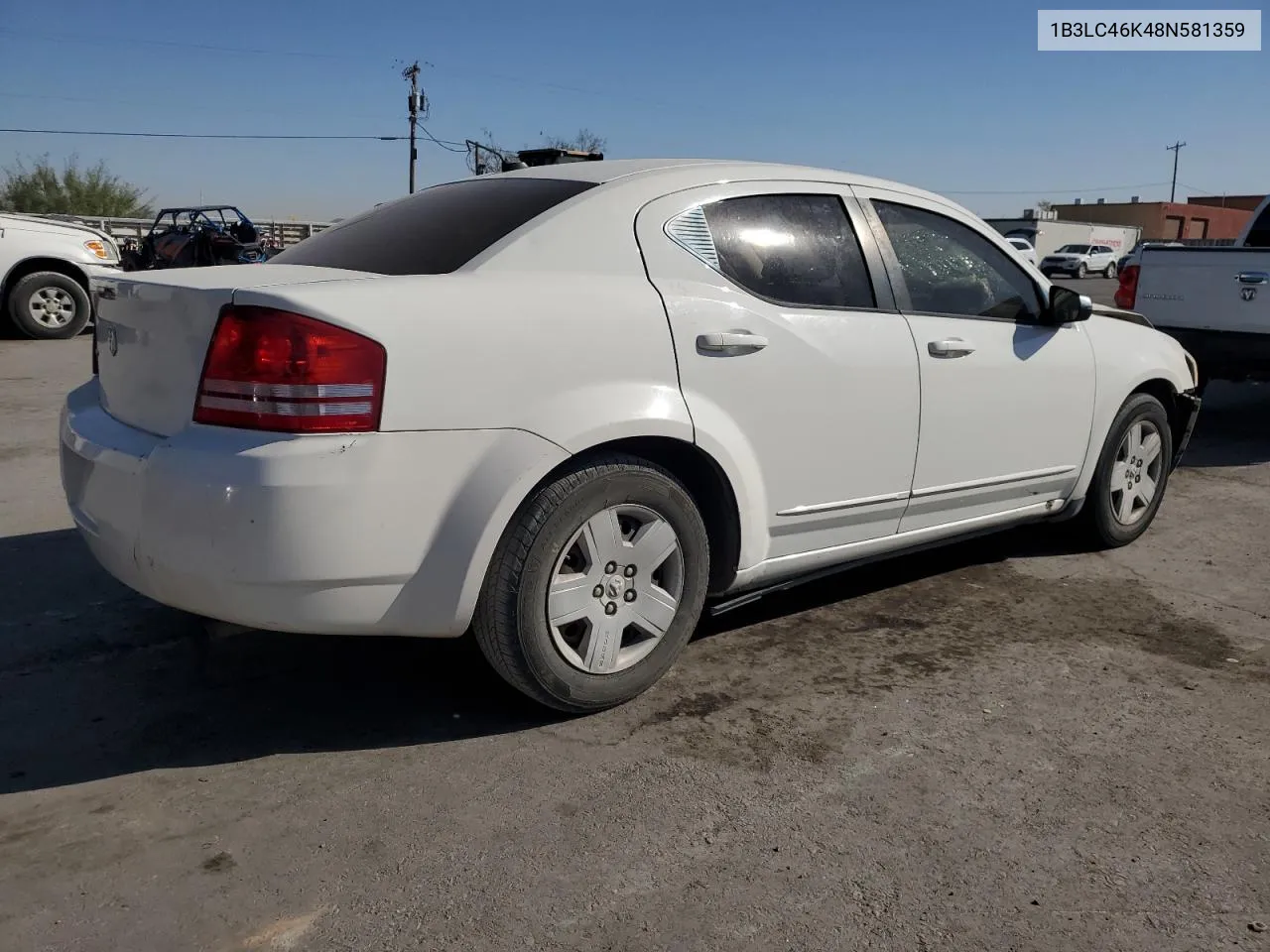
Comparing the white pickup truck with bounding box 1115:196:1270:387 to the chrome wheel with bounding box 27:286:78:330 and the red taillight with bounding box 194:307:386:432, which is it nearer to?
the red taillight with bounding box 194:307:386:432

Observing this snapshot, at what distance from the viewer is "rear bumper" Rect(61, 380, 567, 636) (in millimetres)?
2615

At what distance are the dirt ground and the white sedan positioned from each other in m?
0.36

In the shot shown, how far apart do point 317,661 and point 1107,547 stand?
3492mm

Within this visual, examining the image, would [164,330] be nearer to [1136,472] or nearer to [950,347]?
[950,347]

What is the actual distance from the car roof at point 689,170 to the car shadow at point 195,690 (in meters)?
1.53

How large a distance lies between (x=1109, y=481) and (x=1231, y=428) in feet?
15.6

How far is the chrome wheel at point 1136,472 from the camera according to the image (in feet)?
16.0

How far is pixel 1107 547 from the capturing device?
16.5 ft

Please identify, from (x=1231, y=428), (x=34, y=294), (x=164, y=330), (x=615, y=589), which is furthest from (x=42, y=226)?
(x=1231, y=428)

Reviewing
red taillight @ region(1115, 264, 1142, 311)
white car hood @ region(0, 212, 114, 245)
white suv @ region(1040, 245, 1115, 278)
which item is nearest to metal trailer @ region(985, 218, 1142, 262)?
white suv @ region(1040, 245, 1115, 278)

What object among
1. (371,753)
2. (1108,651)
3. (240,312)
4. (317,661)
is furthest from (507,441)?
(1108,651)

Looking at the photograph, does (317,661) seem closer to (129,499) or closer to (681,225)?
(129,499)

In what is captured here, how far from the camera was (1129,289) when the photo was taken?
831cm

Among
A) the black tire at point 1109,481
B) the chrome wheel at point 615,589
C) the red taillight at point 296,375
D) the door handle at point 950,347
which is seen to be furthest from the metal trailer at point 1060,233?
the red taillight at point 296,375
